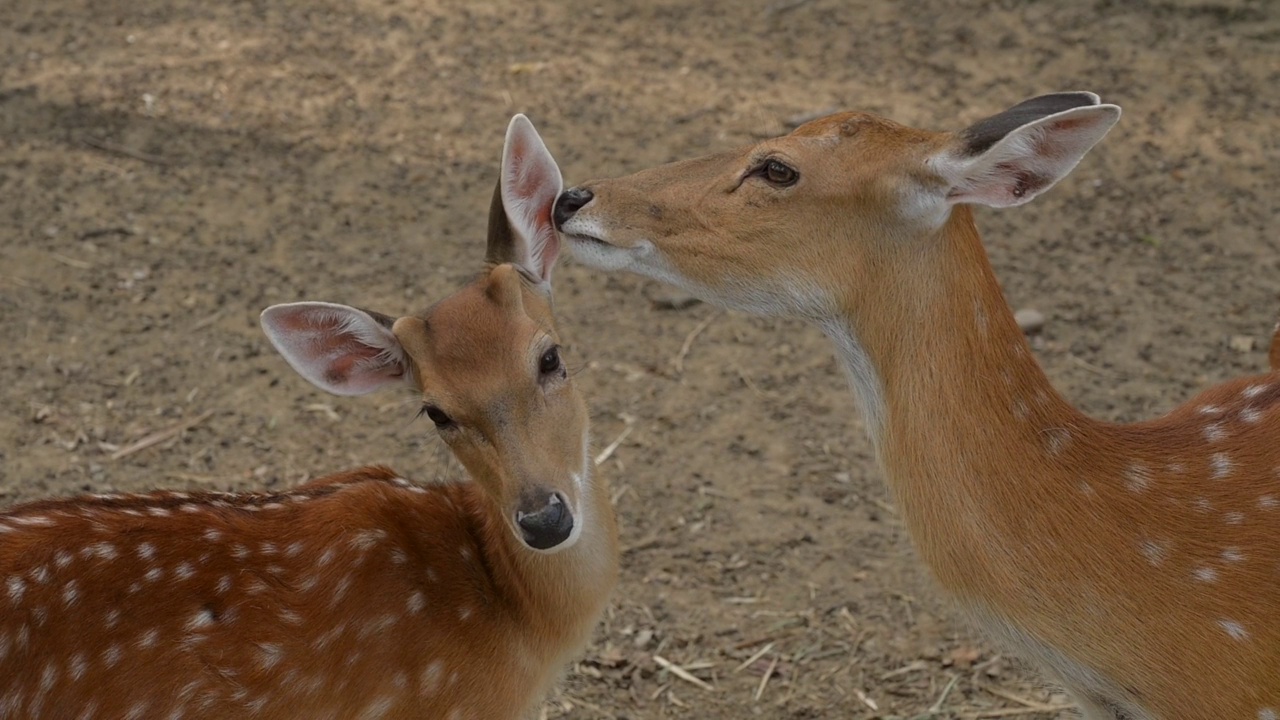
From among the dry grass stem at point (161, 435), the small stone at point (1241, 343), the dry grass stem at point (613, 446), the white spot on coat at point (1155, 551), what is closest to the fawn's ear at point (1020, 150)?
the white spot on coat at point (1155, 551)

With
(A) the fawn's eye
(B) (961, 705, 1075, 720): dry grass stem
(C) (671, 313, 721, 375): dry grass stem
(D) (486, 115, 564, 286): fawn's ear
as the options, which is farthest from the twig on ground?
(B) (961, 705, 1075, 720): dry grass stem

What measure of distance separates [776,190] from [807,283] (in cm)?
24

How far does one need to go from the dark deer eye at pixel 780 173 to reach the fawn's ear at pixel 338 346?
1.04 m

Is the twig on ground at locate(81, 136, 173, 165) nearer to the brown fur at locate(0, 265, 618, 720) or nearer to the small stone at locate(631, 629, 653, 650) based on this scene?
the brown fur at locate(0, 265, 618, 720)

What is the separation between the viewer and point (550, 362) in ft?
11.4

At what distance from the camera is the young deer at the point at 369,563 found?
3.23m

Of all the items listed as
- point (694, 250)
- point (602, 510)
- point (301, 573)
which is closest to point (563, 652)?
point (602, 510)

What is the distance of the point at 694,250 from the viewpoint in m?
3.38

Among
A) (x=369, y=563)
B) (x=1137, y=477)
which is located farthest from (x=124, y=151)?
(x=1137, y=477)

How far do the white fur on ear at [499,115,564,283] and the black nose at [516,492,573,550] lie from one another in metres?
0.79

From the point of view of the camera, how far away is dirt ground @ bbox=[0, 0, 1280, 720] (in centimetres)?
475

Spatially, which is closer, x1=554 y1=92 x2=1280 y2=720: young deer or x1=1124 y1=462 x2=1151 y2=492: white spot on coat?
x1=554 y1=92 x2=1280 y2=720: young deer

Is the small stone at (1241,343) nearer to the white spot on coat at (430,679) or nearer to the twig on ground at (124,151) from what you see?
the white spot on coat at (430,679)

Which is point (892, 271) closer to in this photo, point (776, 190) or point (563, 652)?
Answer: point (776, 190)
